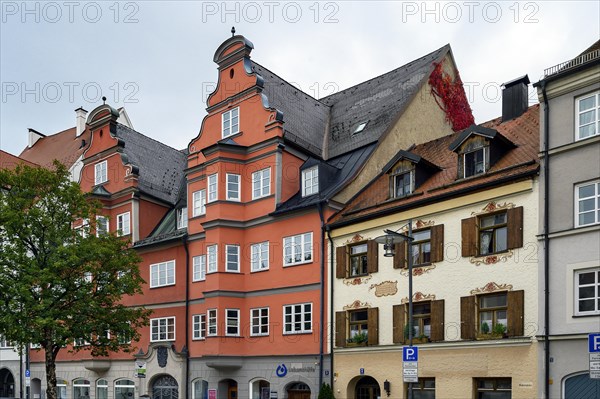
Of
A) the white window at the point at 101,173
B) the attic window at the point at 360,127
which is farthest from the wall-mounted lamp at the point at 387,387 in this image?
the white window at the point at 101,173

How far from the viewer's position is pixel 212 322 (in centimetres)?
3231

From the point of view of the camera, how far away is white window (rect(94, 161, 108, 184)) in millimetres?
42553

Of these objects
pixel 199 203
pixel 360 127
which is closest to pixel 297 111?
pixel 360 127

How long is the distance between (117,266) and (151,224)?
10.1 meters

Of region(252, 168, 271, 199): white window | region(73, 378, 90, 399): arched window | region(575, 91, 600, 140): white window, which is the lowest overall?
region(73, 378, 90, 399): arched window

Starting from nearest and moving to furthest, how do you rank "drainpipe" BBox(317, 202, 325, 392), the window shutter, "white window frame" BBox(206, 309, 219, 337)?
the window shutter, "drainpipe" BBox(317, 202, 325, 392), "white window frame" BBox(206, 309, 219, 337)

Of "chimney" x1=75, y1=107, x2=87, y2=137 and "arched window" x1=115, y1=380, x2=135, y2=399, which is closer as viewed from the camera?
"arched window" x1=115, y1=380, x2=135, y2=399

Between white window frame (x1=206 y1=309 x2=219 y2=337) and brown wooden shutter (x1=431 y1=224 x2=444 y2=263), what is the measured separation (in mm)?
11201

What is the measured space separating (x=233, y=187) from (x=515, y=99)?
513 inches

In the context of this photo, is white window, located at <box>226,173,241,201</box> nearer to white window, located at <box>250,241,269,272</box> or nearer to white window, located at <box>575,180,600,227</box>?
white window, located at <box>250,241,269,272</box>

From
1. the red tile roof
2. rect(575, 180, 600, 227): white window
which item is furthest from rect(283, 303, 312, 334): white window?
rect(575, 180, 600, 227): white window

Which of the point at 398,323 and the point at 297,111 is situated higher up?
the point at 297,111

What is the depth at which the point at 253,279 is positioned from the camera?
1272 inches

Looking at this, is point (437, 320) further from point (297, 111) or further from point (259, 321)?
point (297, 111)
